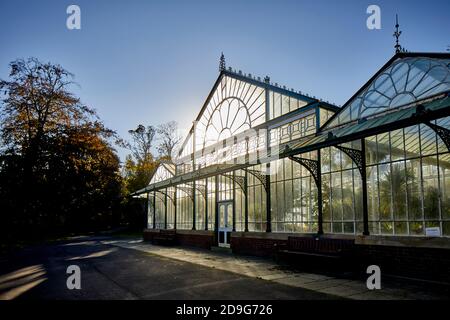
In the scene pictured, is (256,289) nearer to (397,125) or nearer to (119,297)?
(119,297)

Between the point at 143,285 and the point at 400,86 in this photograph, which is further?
the point at 400,86

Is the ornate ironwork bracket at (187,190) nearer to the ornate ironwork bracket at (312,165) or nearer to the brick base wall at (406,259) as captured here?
the brick base wall at (406,259)

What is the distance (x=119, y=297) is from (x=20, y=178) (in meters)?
21.6

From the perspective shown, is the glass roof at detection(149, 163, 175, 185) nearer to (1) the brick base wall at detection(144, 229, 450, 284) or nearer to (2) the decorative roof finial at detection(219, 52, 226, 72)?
(2) the decorative roof finial at detection(219, 52, 226, 72)

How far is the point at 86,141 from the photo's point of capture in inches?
1010

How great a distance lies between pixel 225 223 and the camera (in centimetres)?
1709

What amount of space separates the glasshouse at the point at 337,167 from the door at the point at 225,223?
0.05 metres

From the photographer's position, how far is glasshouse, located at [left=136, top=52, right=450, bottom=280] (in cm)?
867

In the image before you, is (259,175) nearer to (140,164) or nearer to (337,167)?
(337,167)

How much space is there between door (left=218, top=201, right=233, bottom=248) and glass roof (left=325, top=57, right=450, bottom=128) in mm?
7451

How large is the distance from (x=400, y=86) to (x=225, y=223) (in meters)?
10.5

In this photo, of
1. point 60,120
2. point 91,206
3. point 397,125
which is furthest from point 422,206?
point 91,206

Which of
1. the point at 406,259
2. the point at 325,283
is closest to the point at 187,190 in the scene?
the point at 325,283

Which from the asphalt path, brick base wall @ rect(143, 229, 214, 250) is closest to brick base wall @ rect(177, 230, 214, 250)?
brick base wall @ rect(143, 229, 214, 250)
